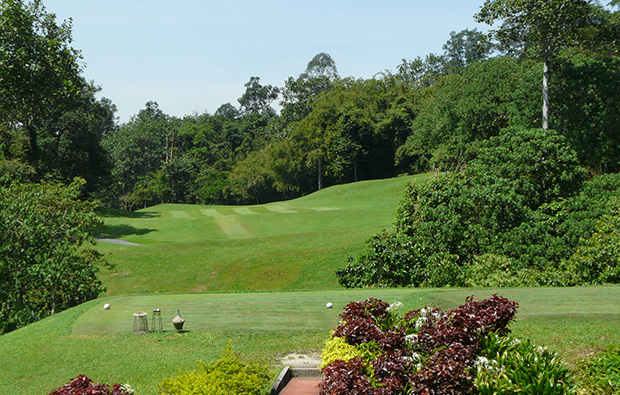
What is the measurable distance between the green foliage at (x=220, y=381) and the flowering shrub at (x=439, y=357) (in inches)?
42.1

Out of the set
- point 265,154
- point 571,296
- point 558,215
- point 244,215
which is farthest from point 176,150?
point 571,296

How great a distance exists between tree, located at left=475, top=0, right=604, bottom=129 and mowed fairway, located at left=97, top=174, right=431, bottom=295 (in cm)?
1287

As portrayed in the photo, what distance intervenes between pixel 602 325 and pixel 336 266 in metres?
15.4

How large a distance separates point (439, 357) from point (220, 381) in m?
2.86

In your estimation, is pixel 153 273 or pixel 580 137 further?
pixel 580 137

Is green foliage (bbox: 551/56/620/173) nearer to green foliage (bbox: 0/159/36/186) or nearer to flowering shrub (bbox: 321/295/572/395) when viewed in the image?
flowering shrub (bbox: 321/295/572/395)

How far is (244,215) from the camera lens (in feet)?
137

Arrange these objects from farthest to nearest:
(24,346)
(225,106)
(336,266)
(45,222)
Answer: (225,106), (336,266), (45,222), (24,346)

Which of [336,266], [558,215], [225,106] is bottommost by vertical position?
[336,266]

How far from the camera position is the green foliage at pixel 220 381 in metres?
6.84

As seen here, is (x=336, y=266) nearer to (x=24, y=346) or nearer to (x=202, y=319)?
(x=202, y=319)

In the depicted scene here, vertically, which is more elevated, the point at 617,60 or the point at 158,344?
the point at 617,60

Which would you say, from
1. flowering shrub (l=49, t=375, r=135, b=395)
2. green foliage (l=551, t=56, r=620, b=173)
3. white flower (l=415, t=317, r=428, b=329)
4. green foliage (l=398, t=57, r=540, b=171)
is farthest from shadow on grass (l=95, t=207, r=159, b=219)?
white flower (l=415, t=317, r=428, b=329)

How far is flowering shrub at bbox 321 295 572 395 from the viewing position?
21.3 feet
